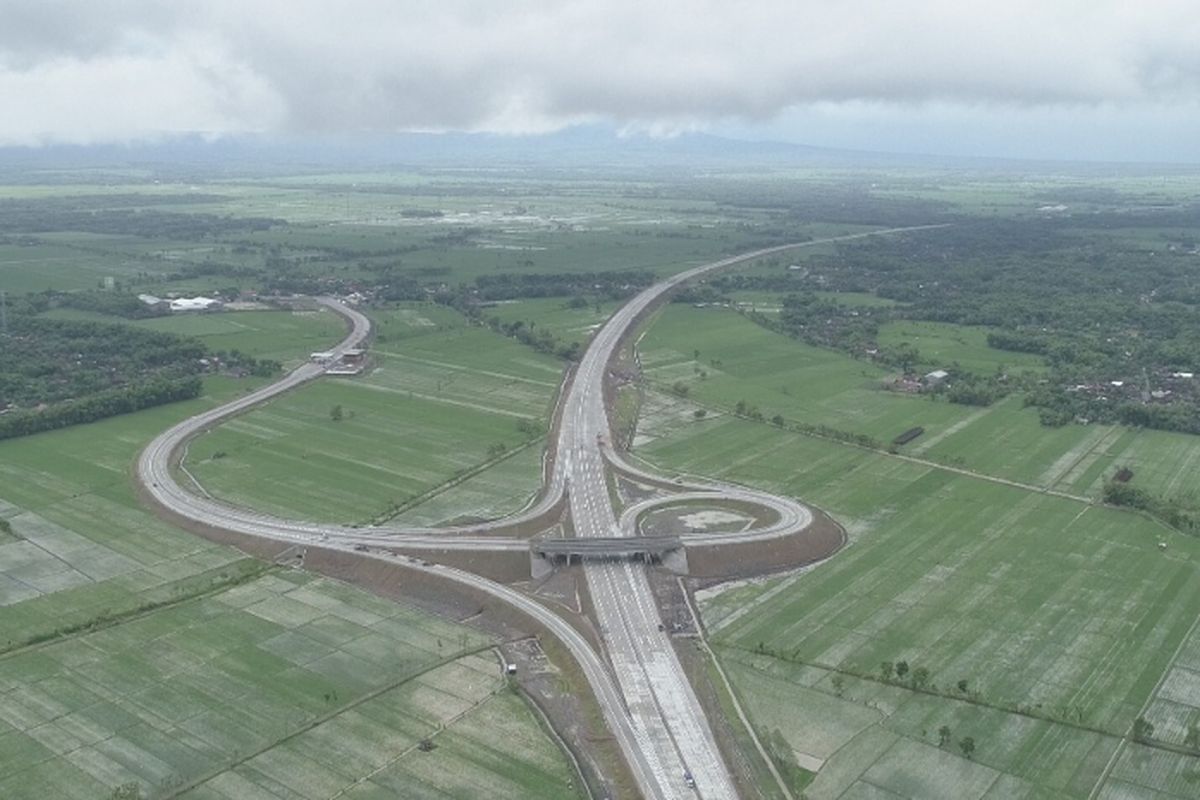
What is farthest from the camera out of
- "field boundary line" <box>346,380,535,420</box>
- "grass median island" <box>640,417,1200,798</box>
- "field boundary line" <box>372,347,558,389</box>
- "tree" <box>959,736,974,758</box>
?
"field boundary line" <box>372,347,558,389</box>

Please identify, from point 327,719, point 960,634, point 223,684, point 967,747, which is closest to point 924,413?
point 960,634

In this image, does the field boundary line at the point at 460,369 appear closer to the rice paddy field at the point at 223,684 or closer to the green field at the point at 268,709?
the rice paddy field at the point at 223,684

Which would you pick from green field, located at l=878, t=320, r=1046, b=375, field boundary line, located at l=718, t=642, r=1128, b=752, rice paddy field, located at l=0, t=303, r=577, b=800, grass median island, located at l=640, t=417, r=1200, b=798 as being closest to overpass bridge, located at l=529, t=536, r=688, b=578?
grass median island, located at l=640, t=417, r=1200, b=798

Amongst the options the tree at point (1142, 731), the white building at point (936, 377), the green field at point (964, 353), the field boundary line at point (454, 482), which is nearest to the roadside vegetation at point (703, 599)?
the tree at point (1142, 731)

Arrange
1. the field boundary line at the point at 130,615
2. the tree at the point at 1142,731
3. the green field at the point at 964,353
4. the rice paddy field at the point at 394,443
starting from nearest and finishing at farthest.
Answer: the tree at the point at 1142,731 < the field boundary line at the point at 130,615 < the rice paddy field at the point at 394,443 < the green field at the point at 964,353

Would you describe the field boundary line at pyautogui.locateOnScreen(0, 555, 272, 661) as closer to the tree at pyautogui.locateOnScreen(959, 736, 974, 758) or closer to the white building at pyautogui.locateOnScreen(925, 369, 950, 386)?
the tree at pyautogui.locateOnScreen(959, 736, 974, 758)

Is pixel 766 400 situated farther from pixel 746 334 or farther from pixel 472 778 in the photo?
pixel 472 778

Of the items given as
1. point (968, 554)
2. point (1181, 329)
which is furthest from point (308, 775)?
point (1181, 329)
